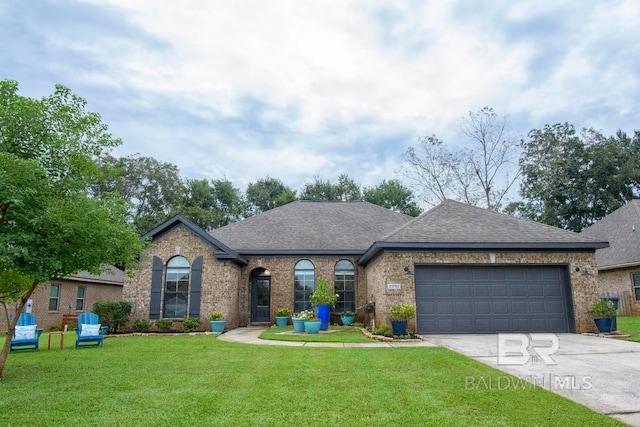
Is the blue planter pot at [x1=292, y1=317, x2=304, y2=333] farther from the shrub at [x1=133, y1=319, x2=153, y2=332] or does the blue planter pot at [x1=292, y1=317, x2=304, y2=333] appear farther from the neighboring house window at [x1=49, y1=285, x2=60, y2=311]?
the neighboring house window at [x1=49, y1=285, x2=60, y2=311]

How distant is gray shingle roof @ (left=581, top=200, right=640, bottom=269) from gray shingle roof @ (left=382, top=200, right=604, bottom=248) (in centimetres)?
617

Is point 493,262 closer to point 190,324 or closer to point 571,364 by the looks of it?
point 571,364

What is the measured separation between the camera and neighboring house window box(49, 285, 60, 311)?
19891mm

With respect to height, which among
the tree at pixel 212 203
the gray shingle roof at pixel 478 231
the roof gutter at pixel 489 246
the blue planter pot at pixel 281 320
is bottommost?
the blue planter pot at pixel 281 320

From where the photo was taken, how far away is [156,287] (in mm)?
15602

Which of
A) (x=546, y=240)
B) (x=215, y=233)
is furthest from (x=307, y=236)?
(x=546, y=240)

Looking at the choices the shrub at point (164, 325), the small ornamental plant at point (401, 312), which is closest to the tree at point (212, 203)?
the shrub at point (164, 325)

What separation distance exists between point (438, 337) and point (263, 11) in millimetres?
10643

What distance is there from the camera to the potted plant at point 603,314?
12055 mm

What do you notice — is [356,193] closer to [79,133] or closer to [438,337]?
[438,337]

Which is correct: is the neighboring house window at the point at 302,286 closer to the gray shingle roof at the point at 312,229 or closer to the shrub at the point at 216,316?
the gray shingle roof at the point at 312,229

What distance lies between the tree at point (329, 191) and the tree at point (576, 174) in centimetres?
1423

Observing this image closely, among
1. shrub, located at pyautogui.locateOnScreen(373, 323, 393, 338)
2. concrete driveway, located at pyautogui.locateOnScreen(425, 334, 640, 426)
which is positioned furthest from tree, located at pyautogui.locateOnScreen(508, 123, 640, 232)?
shrub, located at pyautogui.locateOnScreen(373, 323, 393, 338)

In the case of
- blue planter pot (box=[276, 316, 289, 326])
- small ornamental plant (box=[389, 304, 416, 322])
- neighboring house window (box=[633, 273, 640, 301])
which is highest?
neighboring house window (box=[633, 273, 640, 301])
